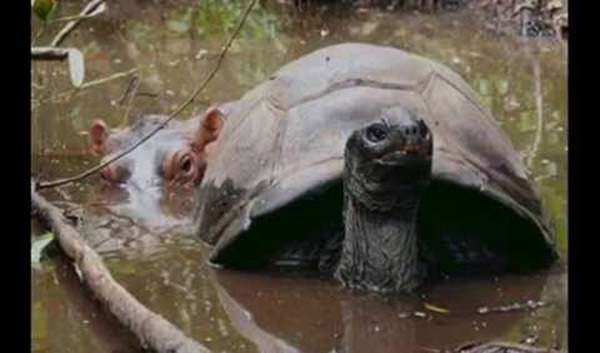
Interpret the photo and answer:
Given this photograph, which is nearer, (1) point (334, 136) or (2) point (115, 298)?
(2) point (115, 298)

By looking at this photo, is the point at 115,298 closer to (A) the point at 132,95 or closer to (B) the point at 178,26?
(A) the point at 132,95

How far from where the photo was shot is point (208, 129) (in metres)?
5.65

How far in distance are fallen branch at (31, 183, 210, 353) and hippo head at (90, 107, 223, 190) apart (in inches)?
40.6

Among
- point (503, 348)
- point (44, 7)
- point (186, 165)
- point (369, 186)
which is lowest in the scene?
point (503, 348)

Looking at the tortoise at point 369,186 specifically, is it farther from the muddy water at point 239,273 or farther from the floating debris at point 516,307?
the floating debris at point 516,307

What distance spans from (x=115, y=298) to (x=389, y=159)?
3.13 feet

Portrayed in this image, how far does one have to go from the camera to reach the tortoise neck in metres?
3.91

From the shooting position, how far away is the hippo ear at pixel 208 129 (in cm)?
564

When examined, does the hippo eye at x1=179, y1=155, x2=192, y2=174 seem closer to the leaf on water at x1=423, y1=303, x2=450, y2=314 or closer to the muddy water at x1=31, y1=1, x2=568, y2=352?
the muddy water at x1=31, y1=1, x2=568, y2=352
